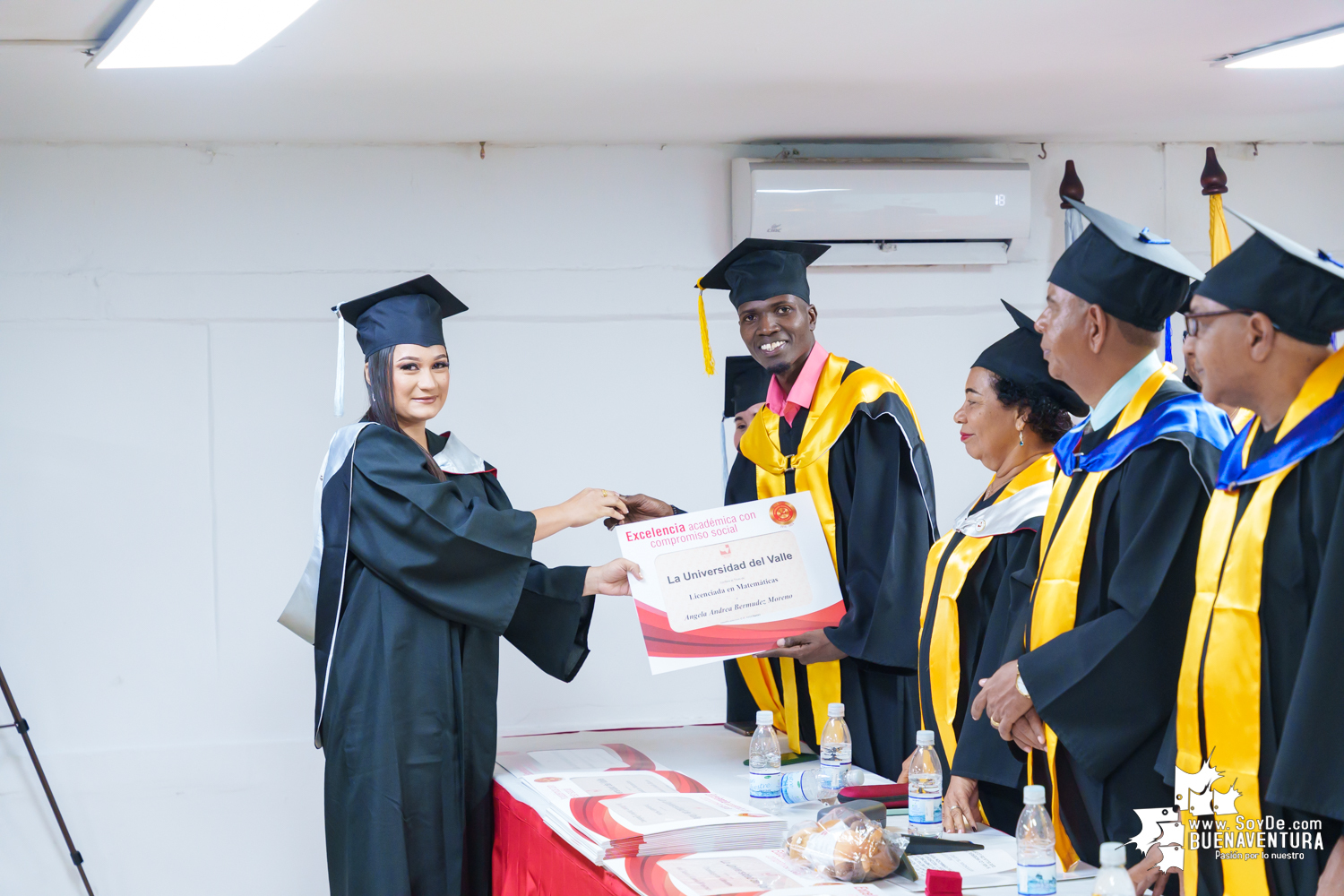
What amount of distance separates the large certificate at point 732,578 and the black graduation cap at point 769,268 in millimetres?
589

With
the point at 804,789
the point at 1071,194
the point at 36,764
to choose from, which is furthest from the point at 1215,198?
the point at 36,764

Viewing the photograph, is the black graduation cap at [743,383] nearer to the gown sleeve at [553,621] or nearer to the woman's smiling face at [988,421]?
the gown sleeve at [553,621]

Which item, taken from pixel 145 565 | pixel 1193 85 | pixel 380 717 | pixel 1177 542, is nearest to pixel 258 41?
pixel 380 717

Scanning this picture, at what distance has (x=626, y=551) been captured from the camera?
8.84ft

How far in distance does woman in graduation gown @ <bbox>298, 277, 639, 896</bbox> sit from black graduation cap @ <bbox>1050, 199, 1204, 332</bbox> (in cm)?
116

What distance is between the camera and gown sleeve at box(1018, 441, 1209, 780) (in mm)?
1934

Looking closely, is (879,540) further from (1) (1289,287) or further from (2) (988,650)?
(1) (1289,287)

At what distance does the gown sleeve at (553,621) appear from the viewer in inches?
119

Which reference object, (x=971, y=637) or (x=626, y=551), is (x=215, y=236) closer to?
(x=626, y=551)

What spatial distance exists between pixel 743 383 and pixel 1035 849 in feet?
6.83

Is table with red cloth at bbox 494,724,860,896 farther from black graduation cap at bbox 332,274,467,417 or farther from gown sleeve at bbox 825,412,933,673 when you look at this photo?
black graduation cap at bbox 332,274,467,417

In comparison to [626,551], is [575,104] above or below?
above

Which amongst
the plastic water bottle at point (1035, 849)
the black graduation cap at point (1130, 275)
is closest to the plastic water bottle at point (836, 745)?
the plastic water bottle at point (1035, 849)

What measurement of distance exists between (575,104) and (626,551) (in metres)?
1.80
